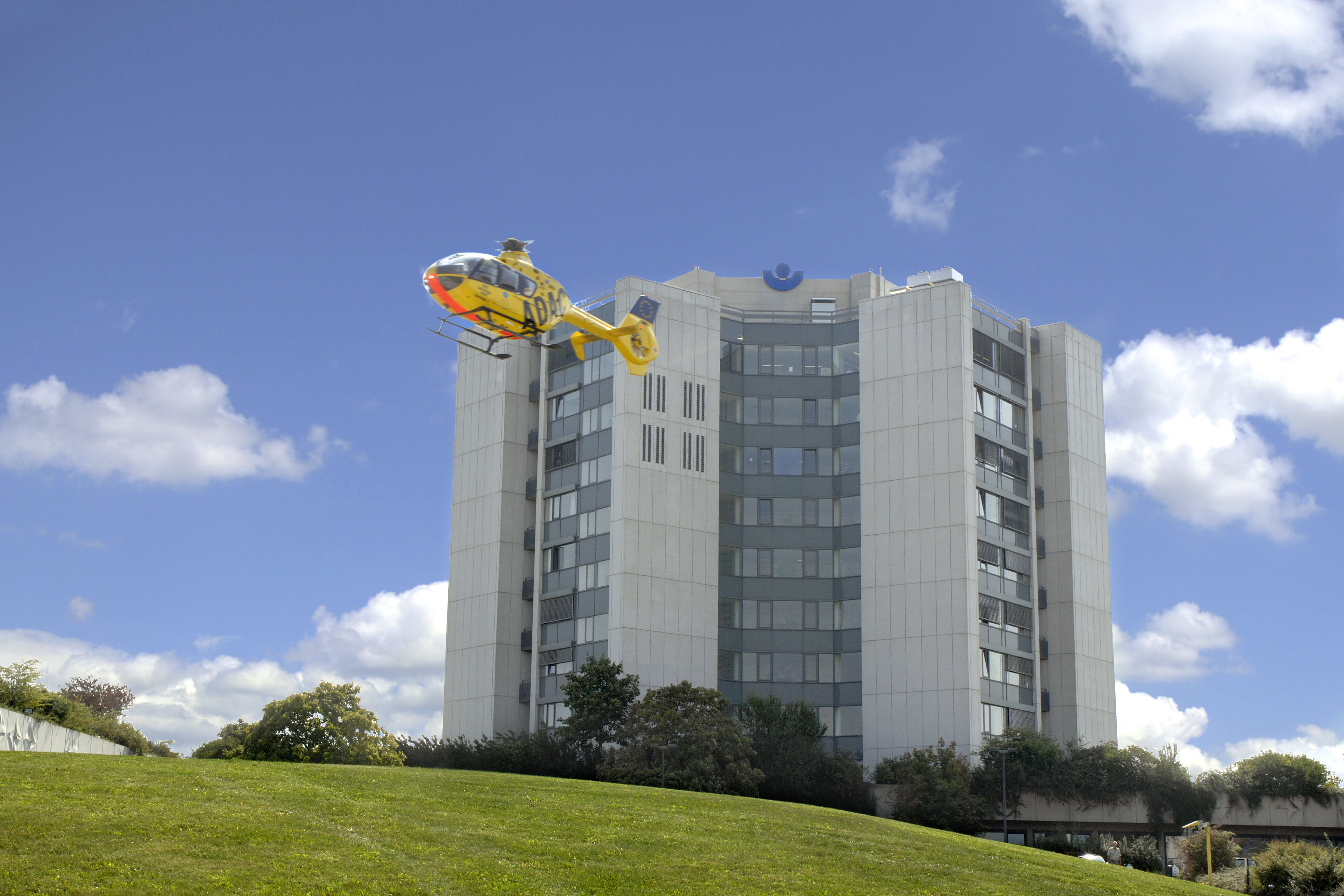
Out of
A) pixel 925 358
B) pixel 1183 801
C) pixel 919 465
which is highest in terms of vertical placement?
pixel 925 358

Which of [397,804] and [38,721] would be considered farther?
[38,721]

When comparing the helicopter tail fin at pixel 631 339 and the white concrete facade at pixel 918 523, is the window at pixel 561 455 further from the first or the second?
the helicopter tail fin at pixel 631 339

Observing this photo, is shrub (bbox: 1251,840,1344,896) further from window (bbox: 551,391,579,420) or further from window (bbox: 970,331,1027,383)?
window (bbox: 551,391,579,420)

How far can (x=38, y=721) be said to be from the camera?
1989 inches

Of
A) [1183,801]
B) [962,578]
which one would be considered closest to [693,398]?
[962,578]

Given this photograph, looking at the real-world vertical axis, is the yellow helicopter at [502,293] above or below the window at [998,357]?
below

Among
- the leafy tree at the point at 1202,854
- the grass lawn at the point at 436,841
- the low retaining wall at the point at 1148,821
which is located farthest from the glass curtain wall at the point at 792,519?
the grass lawn at the point at 436,841

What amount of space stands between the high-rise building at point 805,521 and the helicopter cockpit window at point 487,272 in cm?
3331

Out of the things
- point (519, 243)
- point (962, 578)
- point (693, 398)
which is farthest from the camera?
point (693, 398)

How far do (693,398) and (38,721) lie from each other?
4015 centimetres

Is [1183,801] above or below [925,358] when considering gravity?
below

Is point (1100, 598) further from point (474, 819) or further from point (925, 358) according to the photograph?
point (474, 819)

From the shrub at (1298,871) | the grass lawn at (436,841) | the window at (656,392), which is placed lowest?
the shrub at (1298,871)

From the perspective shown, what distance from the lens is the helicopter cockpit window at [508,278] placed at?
43.7m
